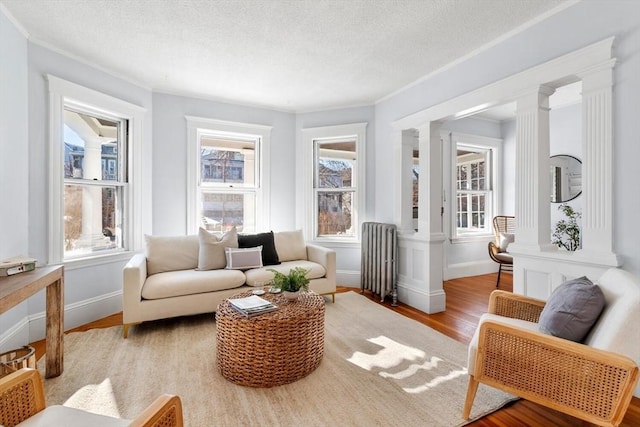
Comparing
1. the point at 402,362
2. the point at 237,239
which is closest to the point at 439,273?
the point at 402,362

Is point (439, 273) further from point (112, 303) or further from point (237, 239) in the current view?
point (112, 303)

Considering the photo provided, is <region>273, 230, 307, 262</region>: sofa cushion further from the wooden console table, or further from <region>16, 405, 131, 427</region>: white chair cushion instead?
<region>16, 405, 131, 427</region>: white chair cushion

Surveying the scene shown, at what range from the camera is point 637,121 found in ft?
6.48

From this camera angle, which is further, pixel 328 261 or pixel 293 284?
pixel 328 261

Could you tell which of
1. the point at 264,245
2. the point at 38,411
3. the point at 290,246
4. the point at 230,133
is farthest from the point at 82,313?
the point at 230,133

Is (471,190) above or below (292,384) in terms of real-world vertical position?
above

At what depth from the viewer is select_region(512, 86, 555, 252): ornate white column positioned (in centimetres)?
250

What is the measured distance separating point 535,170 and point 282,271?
2578 mm

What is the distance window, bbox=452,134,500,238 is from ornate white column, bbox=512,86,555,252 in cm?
282

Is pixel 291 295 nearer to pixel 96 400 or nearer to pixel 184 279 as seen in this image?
pixel 184 279

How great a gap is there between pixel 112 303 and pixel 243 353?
225cm

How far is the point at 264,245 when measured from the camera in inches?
151

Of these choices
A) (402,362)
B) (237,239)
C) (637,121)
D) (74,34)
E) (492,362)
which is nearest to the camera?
(492,362)

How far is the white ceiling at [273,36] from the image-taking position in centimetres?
233
